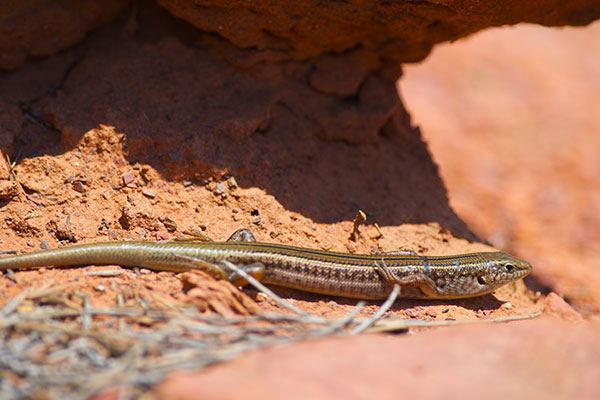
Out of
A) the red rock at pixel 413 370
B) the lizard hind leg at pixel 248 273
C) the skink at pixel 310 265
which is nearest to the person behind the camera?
the red rock at pixel 413 370

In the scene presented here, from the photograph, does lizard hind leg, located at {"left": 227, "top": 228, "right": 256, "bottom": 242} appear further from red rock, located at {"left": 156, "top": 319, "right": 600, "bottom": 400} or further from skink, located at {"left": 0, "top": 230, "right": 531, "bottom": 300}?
red rock, located at {"left": 156, "top": 319, "right": 600, "bottom": 400}

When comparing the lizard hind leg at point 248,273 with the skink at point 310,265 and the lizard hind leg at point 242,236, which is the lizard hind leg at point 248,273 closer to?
the skink at point 310,265

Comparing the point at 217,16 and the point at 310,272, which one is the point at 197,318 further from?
the point at 217,16

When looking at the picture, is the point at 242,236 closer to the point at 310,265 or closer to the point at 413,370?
the point at 310,265

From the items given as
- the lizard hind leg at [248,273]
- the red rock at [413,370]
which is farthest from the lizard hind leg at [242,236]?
the red rock at [413,370]

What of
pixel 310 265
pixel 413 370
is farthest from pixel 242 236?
pixel 413 370

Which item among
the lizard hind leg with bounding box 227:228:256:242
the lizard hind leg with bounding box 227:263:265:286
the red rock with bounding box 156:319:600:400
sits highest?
the lizard hind leg with bounding box 227:228:256:242

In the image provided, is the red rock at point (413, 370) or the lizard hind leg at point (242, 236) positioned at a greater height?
the lizard hind leg at point (242, 236)

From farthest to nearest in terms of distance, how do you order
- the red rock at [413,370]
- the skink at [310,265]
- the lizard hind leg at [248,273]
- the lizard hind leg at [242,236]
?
the lizard hind leg at [242,236] → the lizard hind leg at [248,273] → the skink at [310,265] → the red rock at [413,370]

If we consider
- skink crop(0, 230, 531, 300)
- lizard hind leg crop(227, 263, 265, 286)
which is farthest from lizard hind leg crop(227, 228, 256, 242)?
lizard hind leg crop(227, 263, 265, 286)

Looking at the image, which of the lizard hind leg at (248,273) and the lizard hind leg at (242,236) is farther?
the lizard hind leg at (242,236)
